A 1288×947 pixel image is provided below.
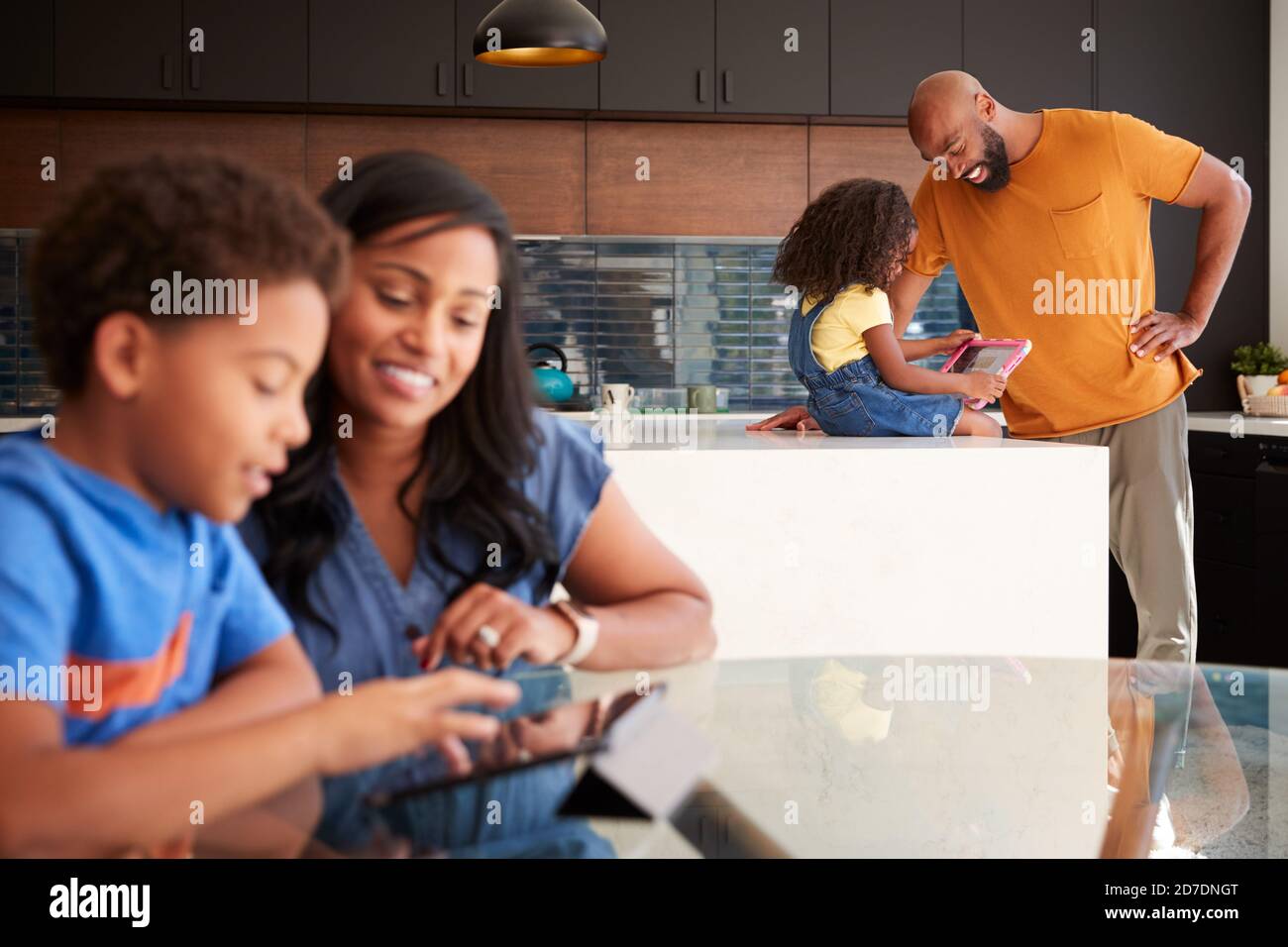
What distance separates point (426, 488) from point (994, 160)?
1.36m

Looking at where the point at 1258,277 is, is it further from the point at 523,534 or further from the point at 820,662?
the point at 523,534

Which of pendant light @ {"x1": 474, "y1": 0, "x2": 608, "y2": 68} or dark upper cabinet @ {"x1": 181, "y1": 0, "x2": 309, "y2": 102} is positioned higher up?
dark upper cabinet @ {"x1": 181, "y1": 0, "x2": 309, "y2": 102}

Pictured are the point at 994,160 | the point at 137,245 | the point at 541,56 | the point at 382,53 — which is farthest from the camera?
the point at 382,53

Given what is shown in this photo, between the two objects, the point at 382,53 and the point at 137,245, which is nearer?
the point at 137,245

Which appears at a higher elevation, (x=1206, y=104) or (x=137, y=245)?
(x=1206, y=104)

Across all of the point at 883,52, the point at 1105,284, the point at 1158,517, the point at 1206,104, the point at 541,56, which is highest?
the point at 883,52

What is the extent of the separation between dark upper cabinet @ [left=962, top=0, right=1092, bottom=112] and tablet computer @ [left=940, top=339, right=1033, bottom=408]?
2.03 metres

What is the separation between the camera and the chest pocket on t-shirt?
1.91m

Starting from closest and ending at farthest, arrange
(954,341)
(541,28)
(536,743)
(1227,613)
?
1. (536,743)
2. (954,341)
3. (541,28)
4. (1227,613)

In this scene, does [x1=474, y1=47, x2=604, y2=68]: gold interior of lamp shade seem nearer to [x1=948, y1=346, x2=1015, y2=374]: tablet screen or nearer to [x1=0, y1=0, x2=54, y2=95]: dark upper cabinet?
[x1=948, y1=346, x2=1015, y2=374]: tablet screen

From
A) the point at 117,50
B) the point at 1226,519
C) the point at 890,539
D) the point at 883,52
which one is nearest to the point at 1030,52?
the point at 883,52

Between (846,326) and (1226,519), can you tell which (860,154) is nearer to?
(1226,519)

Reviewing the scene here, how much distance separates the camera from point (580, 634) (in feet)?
2.60

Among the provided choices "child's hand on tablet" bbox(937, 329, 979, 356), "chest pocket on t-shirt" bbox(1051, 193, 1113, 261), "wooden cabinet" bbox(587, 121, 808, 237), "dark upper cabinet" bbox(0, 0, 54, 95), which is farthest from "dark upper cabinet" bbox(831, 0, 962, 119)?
"dark upper cabinet" bbox(0, 0, 54, 95)
